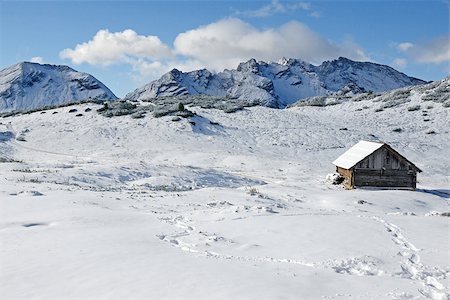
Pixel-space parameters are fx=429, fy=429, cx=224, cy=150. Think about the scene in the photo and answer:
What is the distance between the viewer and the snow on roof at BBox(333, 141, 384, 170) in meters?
30.1

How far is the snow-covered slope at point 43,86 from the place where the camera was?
136750mm

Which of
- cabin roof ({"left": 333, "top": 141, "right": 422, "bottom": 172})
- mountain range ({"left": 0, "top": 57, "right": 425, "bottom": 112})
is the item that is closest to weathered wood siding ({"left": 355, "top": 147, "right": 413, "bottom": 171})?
cabin roof ({"left": 333, "top": 141, "right": 422, "bottom": 172})

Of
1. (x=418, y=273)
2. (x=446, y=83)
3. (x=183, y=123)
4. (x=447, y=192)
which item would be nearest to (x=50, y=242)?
(x=418, y=273)

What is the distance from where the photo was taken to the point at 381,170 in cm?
3052

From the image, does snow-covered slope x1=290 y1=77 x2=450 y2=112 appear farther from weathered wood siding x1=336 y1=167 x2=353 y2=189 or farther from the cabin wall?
weathered wood siding x1=336 y1=167 x2=353 y2=189

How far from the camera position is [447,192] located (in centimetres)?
3103

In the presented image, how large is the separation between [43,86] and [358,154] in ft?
456

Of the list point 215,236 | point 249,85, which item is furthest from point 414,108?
point 249,85

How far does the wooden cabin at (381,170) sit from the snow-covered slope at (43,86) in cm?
12284

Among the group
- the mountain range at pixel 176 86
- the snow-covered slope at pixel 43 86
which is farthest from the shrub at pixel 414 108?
the snow-covered slope at pixel 43 86

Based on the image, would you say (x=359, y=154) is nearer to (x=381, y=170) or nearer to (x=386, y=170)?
(x=381, y=170)

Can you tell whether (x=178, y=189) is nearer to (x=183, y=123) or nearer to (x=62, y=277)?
(x=62, y=277)

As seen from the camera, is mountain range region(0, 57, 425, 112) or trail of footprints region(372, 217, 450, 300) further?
mountain range region(0, 57, 425, 112)

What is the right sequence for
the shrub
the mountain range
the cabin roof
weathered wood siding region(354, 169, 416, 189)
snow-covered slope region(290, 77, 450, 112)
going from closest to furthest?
the cabin roof → weathered wood siding region(354, 169, 416, 189) → the shrub → snow-covered slope region(290, 77, 450, 112) → the mountain range
